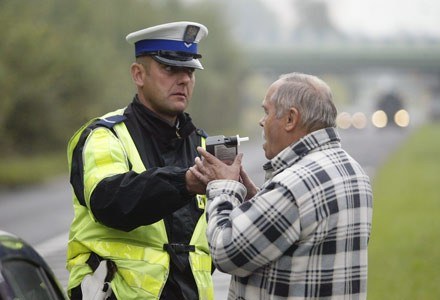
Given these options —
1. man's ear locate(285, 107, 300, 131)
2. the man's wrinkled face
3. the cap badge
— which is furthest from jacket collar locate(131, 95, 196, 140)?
man's ear locate(285, 107, 300, 131)

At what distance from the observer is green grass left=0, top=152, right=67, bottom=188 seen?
3189 cm

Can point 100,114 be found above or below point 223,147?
below

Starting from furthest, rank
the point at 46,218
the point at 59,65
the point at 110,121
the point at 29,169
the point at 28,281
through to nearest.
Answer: the point at 59,65
the point at 29,169
the point at 46,218
the point at 110,121
the point at 28,281

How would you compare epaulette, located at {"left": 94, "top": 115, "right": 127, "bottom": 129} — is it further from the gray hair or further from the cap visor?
the gray hair

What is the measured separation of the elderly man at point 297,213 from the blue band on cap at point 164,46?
88 centimetres

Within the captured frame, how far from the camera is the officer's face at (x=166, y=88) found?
504cm

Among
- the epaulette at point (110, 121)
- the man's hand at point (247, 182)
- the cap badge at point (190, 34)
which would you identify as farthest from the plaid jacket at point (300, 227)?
the cap badge at point (190, 34)

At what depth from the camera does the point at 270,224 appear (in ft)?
13.3

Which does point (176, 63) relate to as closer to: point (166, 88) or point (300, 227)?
point (166, 88)

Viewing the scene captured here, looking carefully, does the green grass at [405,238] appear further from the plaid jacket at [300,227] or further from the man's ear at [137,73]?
the plaid jacket at [300,227]

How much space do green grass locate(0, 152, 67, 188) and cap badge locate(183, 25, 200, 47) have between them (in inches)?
1024

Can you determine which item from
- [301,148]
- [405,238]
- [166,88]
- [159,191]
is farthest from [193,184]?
[405,238]

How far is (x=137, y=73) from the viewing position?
5180 millimetres

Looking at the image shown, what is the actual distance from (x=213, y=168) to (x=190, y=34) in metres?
0.93
